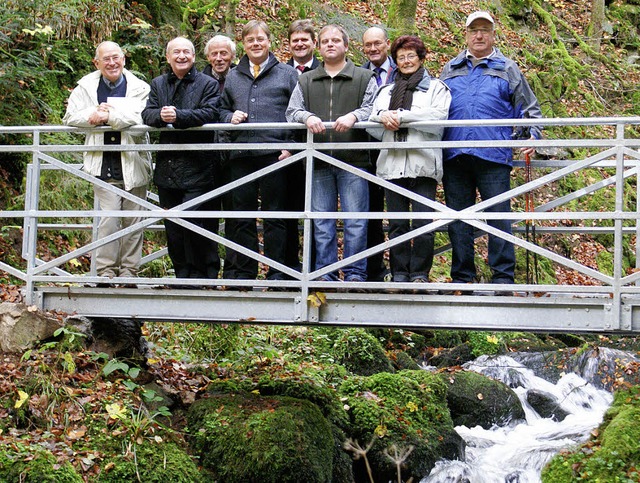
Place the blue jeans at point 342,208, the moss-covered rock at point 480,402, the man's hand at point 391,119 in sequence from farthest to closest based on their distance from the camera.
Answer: the moss-covered rock at point 480,402, the blue jeans at point 342,208, the man's hand at point 391,119

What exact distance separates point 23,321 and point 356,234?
2.81 metres

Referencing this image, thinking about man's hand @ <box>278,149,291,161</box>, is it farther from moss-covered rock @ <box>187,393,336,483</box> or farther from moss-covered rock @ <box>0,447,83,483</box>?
moss-covered rock @ <box>0,447,83,483</box>

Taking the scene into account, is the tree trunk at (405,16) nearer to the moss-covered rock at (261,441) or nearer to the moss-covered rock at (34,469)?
the moss-covered rock at (261,441)

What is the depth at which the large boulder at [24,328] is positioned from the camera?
24.2 ft

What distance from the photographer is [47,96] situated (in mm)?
11570

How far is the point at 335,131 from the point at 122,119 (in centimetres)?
174

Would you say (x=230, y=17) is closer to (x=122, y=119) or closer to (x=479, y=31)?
(x=122, y=119)

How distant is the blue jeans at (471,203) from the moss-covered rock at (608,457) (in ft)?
6.40

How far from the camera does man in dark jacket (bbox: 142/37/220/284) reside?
7.43 metres

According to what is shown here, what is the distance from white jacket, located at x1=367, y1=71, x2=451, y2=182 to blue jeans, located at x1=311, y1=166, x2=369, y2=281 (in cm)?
25

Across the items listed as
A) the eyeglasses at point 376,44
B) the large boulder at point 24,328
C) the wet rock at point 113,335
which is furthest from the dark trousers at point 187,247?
the eyeglasses at point 376,44

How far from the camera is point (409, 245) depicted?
714cm

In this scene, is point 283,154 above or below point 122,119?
below

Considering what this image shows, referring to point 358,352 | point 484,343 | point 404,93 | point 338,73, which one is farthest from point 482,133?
point 484,343
